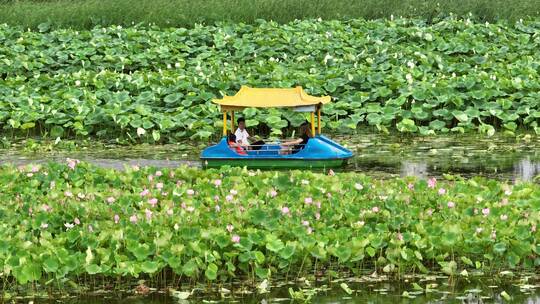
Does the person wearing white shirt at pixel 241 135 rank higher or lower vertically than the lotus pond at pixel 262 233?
higher

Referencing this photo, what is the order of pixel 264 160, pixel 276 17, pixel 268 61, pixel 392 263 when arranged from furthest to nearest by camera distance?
pixel 276 17
pixel 268 61
pixel 264 160
pixel 392 263

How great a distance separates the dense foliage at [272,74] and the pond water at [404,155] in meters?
0.40

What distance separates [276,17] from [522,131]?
9.21 metres

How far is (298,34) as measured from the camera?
874 inches

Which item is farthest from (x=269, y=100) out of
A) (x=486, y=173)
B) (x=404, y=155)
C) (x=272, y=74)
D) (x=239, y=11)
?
(x=239, y=11)

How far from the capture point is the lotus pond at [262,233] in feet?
28.5

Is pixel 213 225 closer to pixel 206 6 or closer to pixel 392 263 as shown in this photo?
pixel 392 263

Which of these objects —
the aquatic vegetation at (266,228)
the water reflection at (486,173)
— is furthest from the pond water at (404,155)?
the aquatic vegetation at (266,228)

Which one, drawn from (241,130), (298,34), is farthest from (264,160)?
(298,34)

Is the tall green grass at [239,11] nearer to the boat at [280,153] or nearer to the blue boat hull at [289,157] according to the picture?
the boat at [280,153]

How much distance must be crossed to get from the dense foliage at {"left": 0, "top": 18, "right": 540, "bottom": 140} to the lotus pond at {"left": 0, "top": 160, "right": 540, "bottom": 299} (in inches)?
225

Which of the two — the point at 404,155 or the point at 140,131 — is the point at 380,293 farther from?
the point at 140,131

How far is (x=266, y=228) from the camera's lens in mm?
9367

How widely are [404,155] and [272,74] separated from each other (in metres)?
4.61
